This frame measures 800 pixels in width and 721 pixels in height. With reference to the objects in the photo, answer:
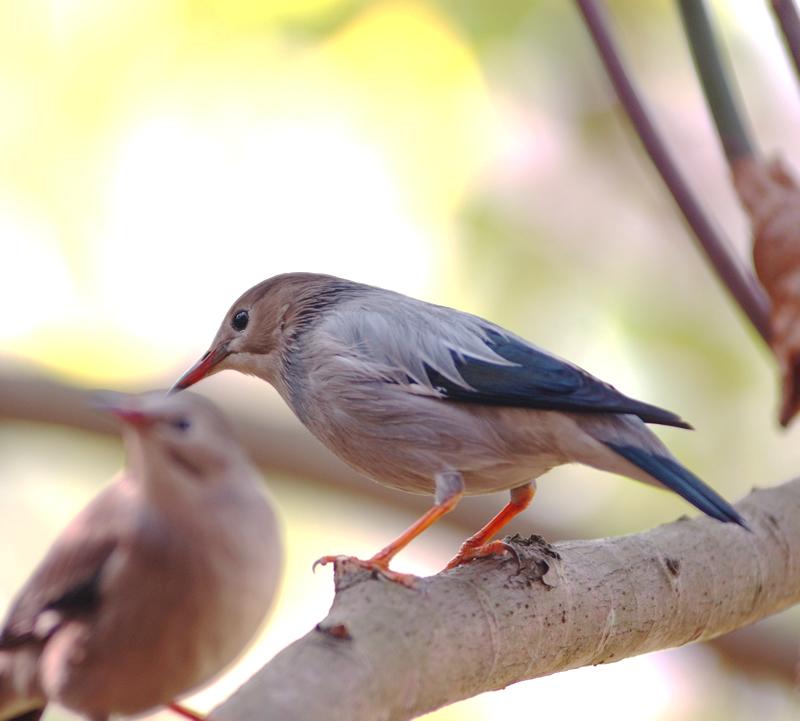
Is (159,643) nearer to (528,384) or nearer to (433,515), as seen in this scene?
(433,515)

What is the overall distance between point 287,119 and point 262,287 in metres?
3.51

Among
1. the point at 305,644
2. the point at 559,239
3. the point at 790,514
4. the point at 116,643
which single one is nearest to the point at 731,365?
the point at 559,239

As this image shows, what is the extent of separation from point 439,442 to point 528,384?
31cm

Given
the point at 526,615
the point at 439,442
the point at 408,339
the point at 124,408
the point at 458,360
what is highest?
the point at 124,408

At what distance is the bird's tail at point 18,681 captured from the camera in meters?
4.58

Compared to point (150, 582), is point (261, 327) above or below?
above

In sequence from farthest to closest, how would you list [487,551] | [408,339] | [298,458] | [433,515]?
→ [298,458] < [408,339] < [433,515] < [487,551]

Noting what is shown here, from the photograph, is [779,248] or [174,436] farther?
[174,436]

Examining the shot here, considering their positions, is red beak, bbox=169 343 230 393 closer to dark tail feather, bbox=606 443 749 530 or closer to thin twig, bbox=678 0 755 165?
dark tail feather, bbox=606 443 749 530

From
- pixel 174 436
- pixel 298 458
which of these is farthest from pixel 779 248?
pixel 298 458

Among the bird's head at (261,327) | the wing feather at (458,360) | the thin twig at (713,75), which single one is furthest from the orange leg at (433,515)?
the thin twig at (713,75)

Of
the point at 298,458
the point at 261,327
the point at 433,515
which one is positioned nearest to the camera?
the point at 433,515

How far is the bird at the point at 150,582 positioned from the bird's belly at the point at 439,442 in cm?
98

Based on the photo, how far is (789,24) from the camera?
139 inches
